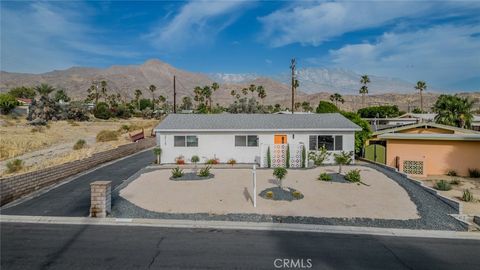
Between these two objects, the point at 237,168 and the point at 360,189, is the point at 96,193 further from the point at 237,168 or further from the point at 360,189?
the point at 360,189

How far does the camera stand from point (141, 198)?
12.6 m

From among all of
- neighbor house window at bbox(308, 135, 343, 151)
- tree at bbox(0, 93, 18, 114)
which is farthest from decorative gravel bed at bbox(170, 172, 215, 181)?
tree at bbox(0, 93, 18, 114)

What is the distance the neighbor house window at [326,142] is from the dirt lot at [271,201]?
11.4 ft

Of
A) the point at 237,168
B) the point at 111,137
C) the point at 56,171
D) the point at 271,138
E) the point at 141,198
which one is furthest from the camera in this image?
the point at 111,137

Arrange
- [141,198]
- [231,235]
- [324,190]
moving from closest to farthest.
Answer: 1. [231,235]
2. [141,198]
3. [324,190]

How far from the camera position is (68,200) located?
12.3 meters

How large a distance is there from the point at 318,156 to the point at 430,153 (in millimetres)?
8154

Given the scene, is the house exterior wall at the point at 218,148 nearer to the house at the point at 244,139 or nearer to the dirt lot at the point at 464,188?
the house at the point at 244,139

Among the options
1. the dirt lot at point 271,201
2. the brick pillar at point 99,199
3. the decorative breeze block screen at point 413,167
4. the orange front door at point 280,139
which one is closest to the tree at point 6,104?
the dirt lot at point 271,201

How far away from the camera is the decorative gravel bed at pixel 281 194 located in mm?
12498

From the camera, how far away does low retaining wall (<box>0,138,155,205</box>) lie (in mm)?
11852

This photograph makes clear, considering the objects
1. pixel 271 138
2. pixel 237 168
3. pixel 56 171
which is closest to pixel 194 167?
pixel 237 168

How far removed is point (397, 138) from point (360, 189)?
9.01 meters

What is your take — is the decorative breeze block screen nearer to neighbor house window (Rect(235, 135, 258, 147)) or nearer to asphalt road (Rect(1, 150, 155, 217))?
neighbor house window (Rect(235, 135, 258, 147))
